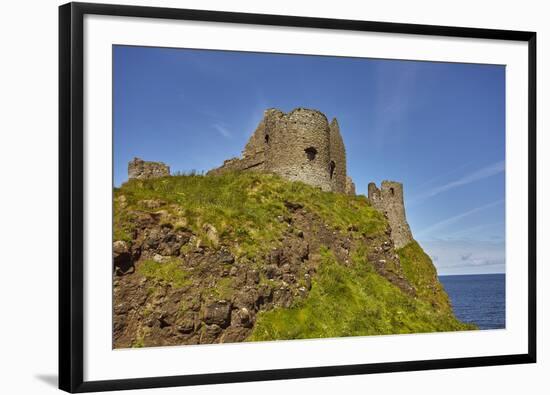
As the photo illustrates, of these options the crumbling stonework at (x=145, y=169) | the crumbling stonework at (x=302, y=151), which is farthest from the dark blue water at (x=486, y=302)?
the crumbling stonework at (x=145, y=169)

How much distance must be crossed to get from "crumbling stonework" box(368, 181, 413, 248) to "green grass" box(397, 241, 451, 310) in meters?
0.34

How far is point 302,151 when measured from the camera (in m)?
19.9

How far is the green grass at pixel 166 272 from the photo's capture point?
12.1 m

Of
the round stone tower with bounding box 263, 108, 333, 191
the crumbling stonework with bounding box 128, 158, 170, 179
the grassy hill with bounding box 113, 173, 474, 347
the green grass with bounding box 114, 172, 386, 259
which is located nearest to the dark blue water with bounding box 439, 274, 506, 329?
the grassy hill with bounding box 113, 173, 474, 347

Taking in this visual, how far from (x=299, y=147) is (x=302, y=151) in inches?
5.5

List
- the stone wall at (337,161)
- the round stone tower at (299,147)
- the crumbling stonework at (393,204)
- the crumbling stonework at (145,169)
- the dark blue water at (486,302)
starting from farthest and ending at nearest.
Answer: the crumbling stonework at (393,204) < the round stone tower at (299,147) < the stone wall at (337,161) < the dark blue water at (486,302) < the crumbling stonework at (145,169)

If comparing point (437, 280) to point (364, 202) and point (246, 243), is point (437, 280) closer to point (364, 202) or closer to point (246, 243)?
point (364, 202)

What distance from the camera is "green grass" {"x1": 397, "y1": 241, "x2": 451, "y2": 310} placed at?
58.9 feet

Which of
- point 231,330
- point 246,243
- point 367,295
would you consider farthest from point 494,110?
point 231,330

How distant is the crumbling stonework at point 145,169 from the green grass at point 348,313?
122 inches

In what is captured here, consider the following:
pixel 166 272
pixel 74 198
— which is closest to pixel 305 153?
pixel 166 272

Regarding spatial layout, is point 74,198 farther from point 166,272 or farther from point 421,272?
point 421,272

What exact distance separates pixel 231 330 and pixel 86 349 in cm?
270

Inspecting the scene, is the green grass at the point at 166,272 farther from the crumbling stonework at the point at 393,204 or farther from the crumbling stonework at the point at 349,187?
the crumbling stonework at the point at 349,187
